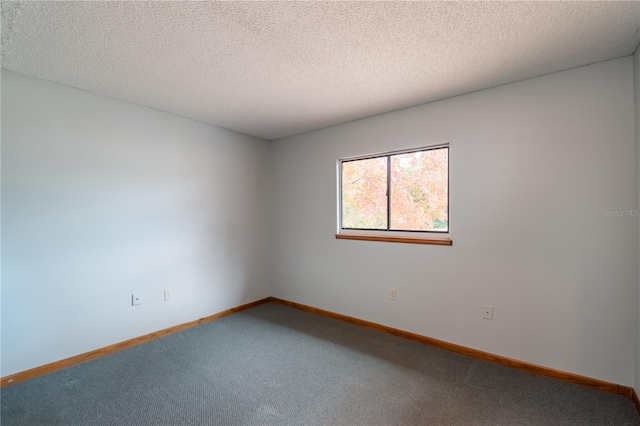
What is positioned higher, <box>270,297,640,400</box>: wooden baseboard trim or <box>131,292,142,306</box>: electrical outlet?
<box>131,292,142,306</box>: electrical outlet

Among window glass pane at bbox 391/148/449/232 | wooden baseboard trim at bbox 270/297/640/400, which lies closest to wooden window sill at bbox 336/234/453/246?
window glass pane at bbox 391/148/449/232

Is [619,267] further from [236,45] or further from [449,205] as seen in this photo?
[236,45]

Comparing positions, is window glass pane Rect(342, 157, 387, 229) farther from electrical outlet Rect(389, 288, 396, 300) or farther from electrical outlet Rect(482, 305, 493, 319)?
electrical outlet Rect(482, 305, 493, 319)

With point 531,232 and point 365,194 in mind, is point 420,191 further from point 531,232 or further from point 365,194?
point 531,232

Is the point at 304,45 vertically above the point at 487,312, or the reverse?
the point at 304,45

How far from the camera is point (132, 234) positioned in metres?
2.73

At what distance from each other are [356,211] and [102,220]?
2.56 m

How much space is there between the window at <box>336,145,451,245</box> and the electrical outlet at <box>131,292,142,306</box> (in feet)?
7.17

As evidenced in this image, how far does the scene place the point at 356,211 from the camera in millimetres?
3367

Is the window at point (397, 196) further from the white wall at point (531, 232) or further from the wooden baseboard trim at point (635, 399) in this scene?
the wooden baseboard trim at point (635, 399)

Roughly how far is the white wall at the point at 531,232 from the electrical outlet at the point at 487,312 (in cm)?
4

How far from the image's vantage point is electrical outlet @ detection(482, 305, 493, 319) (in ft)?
7.85

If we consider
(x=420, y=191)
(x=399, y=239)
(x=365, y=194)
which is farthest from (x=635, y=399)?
(x=365, y=194)

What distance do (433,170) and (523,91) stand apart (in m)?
0.92
